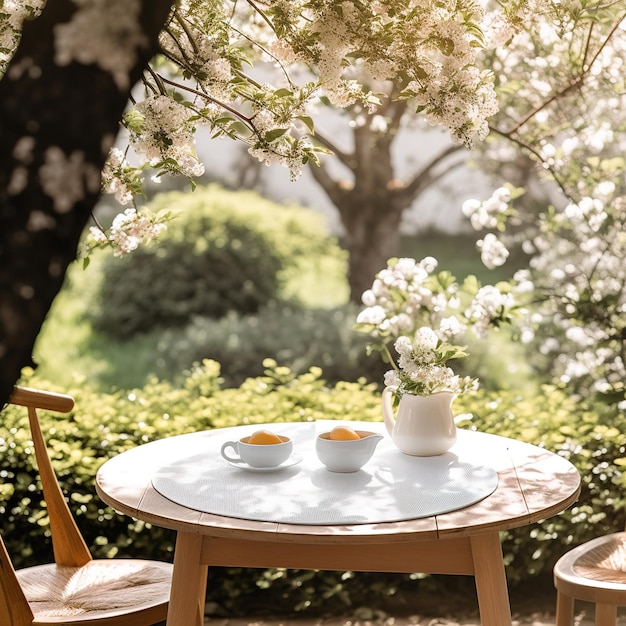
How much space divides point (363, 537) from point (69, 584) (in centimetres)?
98

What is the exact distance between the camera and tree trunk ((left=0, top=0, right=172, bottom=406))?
0.66 m

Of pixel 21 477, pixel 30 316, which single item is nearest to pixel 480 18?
pixel 30 316

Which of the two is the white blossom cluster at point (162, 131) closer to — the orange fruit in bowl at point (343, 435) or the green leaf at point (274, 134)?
the green leaf at point (274, 134)

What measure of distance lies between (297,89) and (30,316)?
144 cm

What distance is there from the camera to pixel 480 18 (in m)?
2.06

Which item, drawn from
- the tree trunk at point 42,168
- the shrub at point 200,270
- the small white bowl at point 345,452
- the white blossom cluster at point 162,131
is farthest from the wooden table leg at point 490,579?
the shrub at point 200,270

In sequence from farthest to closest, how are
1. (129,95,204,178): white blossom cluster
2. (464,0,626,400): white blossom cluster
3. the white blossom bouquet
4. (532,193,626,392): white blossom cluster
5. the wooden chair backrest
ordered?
(532,193,626,392): white blossom cluster → (464,0,626,400): white blossom cluster → the white blossom bouquet → the wooden chair backrest → (129,95,204,178): white blossom cluster

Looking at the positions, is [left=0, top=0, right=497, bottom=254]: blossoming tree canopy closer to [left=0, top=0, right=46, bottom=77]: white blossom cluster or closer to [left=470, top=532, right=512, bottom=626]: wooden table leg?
[left=0, top=0, right=46, bottom=77]: white blossom cluster

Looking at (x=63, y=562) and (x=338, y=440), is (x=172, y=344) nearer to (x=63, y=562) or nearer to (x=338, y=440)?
(x=63, y=562)

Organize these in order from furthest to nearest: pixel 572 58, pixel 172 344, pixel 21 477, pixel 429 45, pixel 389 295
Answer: pixel 172 344, pixel 572 58, pixel 21 477, pixel 389 295, pixel 429 45

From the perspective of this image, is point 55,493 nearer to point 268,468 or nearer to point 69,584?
point 69,584

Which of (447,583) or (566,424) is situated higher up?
(566,424)

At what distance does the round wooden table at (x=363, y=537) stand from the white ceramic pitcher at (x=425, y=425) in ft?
0.59

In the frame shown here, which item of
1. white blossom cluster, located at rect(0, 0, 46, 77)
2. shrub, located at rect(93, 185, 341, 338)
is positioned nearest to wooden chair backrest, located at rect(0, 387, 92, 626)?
white blossom cluster, located at rect(0, 0, 46, 77)
